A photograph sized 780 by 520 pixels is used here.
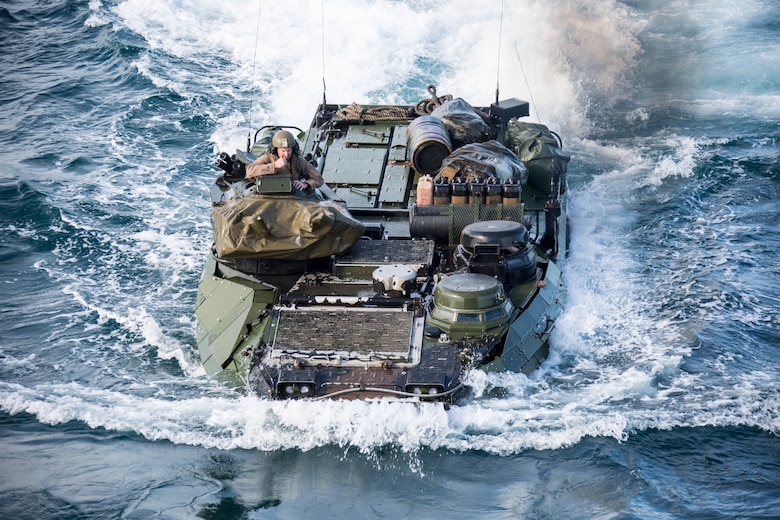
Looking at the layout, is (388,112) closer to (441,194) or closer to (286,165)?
(441,194)

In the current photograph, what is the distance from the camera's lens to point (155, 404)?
16938mm

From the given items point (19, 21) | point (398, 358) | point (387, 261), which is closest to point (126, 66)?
point (19, 21)

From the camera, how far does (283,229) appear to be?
60.7ft

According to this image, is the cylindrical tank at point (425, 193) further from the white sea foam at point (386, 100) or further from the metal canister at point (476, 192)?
the white sea foam at point (386, 100)

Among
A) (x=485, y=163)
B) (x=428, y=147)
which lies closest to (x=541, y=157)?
(x=485, y=163)

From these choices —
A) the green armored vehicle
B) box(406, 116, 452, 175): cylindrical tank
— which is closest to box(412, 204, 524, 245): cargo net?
the green armored vehicle

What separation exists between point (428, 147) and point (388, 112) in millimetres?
2650

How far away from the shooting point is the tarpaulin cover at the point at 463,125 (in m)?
22.2

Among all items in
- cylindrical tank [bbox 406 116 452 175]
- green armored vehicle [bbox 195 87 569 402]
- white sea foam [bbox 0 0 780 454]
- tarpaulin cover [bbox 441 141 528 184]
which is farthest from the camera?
cylindrical tank [bbox 406 116 452 175]

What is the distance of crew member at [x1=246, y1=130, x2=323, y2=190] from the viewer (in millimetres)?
18969

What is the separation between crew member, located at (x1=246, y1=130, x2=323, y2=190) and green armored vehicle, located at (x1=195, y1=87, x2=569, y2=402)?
0.28 ft

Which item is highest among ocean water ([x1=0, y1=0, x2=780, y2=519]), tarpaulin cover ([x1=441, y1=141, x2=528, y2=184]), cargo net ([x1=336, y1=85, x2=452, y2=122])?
cargo net ([x1=336, y1=85, x2=452, y2=122])

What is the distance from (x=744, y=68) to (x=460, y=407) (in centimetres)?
1969

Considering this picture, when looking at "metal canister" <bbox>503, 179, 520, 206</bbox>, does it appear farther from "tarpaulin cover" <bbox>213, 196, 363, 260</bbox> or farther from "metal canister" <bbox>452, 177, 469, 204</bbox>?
"tarpaulin cover" <bbox>213, 196, 363, 260</bbox>
